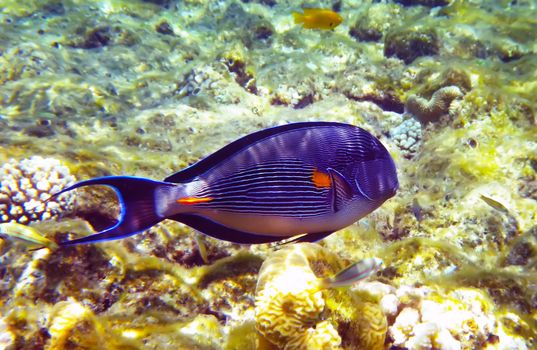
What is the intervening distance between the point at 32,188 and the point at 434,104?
5.53 m

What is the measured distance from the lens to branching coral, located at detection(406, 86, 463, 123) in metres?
5.20

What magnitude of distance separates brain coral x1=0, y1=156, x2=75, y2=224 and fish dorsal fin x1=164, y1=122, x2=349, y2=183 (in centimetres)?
255

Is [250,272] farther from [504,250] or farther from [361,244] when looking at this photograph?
[504,250]

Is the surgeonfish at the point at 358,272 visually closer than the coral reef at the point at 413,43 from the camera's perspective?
Yes

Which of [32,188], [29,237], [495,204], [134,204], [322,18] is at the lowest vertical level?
[495,204]

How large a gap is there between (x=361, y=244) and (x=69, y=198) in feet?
9.97

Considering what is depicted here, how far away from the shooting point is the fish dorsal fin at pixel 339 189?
157 cm

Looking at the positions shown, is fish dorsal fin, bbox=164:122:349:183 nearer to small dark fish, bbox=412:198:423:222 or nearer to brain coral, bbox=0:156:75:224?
brain coral, bbox=0:156:75:224

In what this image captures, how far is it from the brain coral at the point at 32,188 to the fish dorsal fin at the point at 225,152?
8.36 ft

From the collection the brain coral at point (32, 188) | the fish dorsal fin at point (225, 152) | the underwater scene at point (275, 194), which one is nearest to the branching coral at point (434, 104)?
the underwater scene at point (275, 194)

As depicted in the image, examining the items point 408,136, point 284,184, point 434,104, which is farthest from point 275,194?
point 434,104

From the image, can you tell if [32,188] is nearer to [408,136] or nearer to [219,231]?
[219,231]

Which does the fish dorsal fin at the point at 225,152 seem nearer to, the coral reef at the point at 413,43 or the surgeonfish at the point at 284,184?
the surgeonfish at the point at 284,184

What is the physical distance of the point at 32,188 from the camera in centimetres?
355
